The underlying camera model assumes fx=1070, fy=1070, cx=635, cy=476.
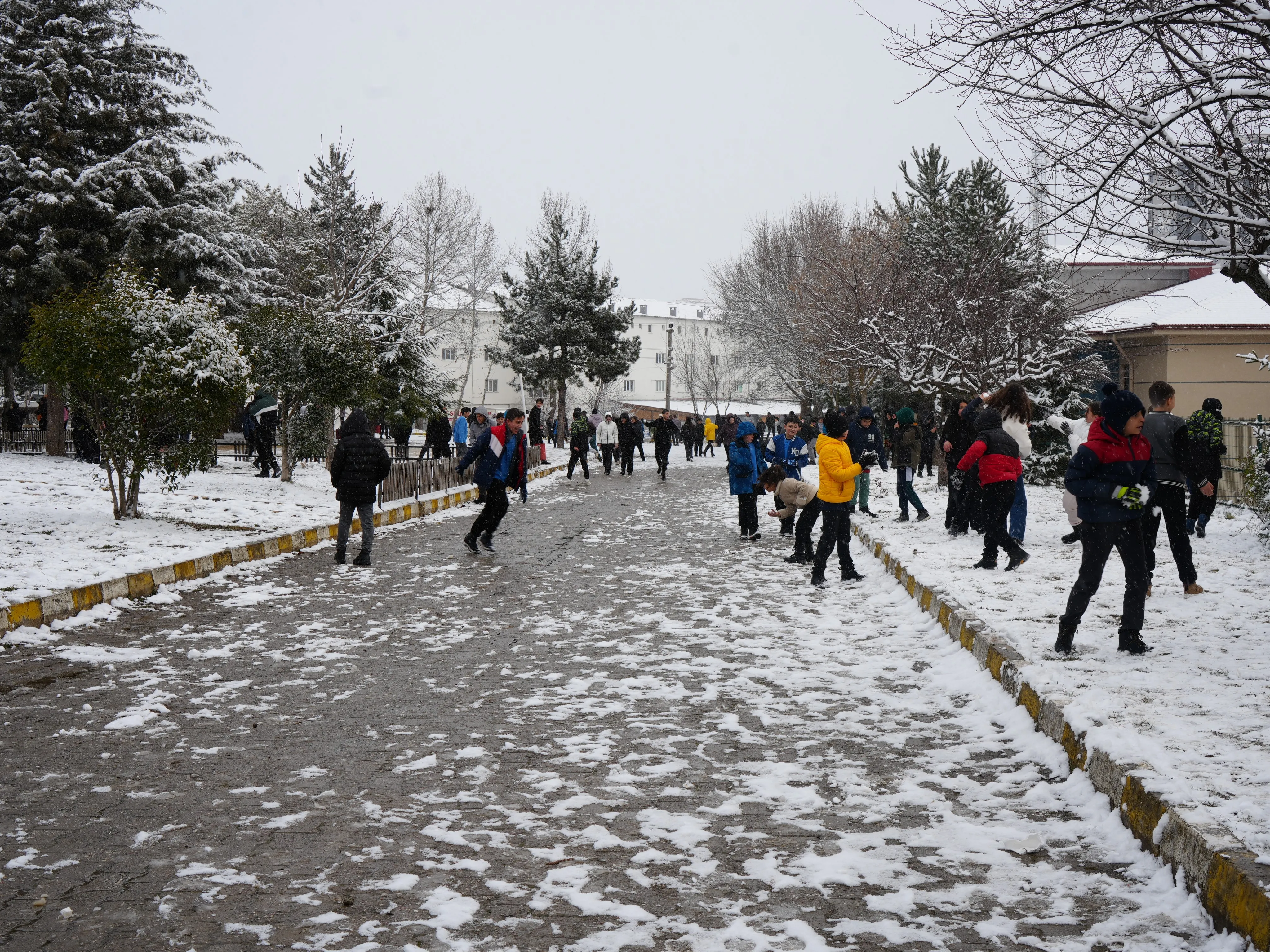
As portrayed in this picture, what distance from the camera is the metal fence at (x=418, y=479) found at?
1967 cm

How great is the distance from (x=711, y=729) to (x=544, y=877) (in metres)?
2.17

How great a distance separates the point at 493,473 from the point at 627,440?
65.5 ft

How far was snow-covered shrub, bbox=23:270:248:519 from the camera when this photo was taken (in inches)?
540

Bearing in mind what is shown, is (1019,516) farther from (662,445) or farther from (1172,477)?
(662,445)

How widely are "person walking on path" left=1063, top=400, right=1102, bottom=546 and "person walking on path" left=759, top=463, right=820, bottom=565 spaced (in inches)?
115

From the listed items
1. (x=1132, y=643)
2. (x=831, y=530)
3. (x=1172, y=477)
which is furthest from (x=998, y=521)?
(x=1132, y=643)

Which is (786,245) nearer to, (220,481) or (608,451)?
(608,451)

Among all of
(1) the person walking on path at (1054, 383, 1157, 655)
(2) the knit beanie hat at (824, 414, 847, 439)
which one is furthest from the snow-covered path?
(2) the knit beanie hat at (824, 414, 847, 439)

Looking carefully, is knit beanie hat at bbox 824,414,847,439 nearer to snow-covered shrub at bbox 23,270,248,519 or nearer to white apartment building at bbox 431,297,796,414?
snow-covered shrub at bbox 23,270,248,519

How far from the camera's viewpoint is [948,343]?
71.9 ft

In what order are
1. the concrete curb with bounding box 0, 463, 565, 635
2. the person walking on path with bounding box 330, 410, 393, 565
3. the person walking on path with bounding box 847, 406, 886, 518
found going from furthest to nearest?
the person walking on path with bounding box 847, 406, 886, 518 < the person walking on path with bounding box 330, 410, 393, 565 < the concrete curb with bounding box 0, 463, 565, 635

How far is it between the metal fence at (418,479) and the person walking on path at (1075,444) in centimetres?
944

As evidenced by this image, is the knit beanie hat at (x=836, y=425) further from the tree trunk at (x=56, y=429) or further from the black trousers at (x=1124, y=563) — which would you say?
the tree trunk at (x=56, y=429)

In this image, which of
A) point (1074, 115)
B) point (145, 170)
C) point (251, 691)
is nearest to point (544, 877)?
point (251, 691)
